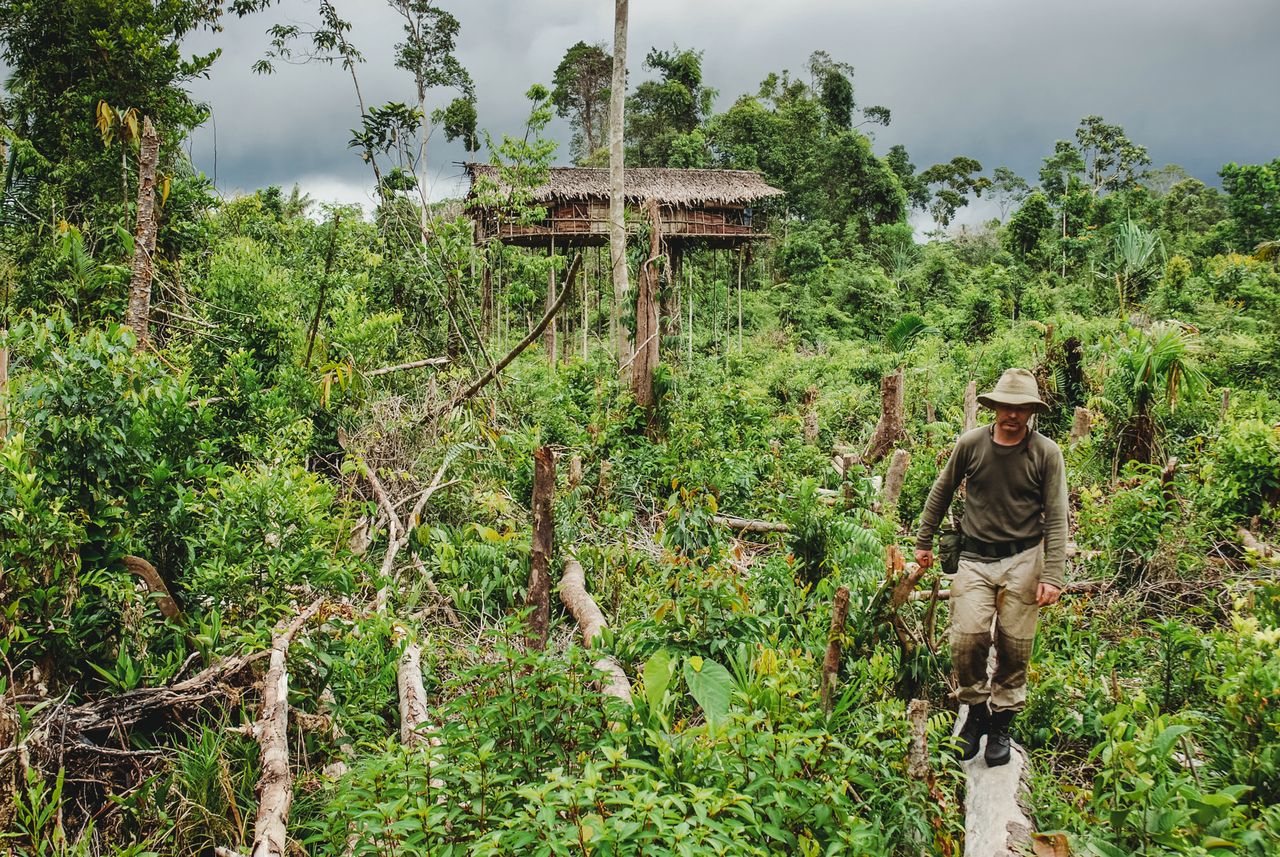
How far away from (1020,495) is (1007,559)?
316 millimetres

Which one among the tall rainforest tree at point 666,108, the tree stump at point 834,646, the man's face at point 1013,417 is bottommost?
the tree stump at point 834,646

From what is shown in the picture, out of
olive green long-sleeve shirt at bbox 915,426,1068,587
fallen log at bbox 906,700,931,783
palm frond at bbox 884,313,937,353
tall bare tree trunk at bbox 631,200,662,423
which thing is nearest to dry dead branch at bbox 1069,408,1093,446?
tall bare tree trunk at bbox 631,200,662,423

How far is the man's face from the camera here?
3.63 m

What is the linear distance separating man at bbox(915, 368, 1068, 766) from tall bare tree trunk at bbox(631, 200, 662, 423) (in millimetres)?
5450

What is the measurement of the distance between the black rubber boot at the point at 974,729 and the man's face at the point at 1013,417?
1344 millimetres

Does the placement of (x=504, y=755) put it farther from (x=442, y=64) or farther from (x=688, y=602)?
(x=442, y=64)

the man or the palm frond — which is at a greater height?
the palm frond

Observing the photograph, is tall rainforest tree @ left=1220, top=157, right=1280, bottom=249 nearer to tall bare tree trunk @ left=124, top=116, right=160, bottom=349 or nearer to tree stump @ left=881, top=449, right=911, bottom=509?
tree stump @ left=881, top=449, right=911, bottom=509

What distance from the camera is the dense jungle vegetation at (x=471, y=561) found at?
287 cm

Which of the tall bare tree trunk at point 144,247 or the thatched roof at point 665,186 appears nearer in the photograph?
the tall bare tree trunk at point 144,247

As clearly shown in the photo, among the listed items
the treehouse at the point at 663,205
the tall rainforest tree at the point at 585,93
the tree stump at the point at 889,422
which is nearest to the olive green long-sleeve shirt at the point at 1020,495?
the tree stump at the point at 889,422

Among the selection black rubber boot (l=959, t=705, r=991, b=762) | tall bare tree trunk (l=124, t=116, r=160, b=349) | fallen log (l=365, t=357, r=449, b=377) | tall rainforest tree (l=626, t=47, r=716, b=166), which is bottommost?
black rubber boot (l=959, t=705, r=991, b=762)

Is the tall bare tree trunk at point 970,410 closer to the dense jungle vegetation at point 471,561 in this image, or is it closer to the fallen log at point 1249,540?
the dense jungle vegetation at point 471,561

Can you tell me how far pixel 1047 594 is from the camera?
3.56 meters
